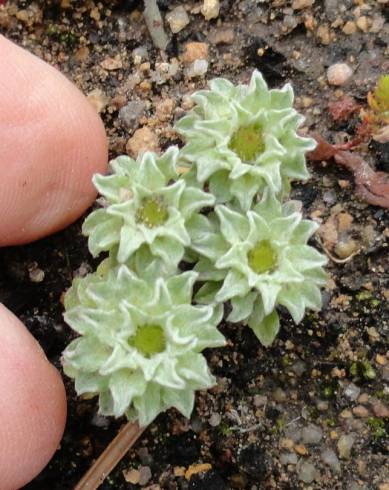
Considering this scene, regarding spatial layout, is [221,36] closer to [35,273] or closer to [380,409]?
[35,273]

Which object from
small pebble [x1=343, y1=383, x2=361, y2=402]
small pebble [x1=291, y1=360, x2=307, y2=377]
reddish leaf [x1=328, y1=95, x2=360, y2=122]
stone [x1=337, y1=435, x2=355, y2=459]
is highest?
reddish leaf [x1=328, y1=95, x2=360, y2=122]

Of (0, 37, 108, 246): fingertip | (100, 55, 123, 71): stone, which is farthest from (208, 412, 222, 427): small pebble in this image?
(100, 55, 123, 71): stone

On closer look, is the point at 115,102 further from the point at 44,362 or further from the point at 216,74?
the point at 44,362

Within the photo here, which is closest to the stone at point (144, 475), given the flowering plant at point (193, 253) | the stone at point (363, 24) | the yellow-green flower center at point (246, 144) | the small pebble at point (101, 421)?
the small pebble at point (101, 421)

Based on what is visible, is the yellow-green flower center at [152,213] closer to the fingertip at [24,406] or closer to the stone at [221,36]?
the fingertip at [24,406]

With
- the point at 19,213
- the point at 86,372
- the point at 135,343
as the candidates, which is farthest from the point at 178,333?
the point at 19,213

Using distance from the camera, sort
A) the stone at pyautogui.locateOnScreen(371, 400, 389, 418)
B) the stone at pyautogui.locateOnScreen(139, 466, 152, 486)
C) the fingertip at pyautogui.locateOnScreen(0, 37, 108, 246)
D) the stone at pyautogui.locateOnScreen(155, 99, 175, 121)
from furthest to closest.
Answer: the stone at pyautogui.locateOnScreen(155, 99, 175, 121) < the stone at pyautogui.locateOnScreen(139, 466, 152, 486) < the stone at pyautogui.locateOnScreen(371, 400, 389, 418) < the fingertip at pyautogui.locateOnScreen(0, 37, 108, 246)

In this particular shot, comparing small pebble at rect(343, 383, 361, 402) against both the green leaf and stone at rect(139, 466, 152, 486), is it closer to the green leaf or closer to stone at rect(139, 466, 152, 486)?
the green leaf
